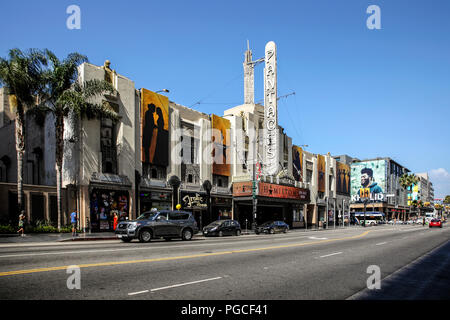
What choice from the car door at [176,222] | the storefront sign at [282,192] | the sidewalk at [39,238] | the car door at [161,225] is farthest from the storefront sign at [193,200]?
the car door at [161,225]

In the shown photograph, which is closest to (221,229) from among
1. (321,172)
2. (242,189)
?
(242,189)

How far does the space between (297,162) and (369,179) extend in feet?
256

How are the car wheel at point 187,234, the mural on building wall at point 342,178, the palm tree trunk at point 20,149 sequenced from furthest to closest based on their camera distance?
1. the mural on building wall at point 342,178
2. the palm tree trunk at point 20,149
3. the car wheel at point 187,234

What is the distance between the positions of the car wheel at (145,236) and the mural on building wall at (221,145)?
19778 millimetres

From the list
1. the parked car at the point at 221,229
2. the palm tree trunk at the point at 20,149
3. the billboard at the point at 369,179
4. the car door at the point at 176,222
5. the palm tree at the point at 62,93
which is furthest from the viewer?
the billboard at the point at 369,179

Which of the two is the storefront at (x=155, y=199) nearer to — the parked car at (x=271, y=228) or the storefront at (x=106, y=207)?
the storefront at (x=106, y=207)

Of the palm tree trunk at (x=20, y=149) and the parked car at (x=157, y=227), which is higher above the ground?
the palm tree trunk at (x=20, y=149)

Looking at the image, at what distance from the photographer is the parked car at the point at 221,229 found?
2831 cm

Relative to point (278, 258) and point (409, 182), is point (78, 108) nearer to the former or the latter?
point (278, 258)

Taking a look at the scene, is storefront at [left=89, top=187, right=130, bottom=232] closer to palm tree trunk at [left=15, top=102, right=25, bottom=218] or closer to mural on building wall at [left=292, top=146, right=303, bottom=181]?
palm tree trunk at [left=15, top=102, right=25, bottom=218]

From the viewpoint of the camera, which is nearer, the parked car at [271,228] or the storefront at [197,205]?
the storefront at [197,205]

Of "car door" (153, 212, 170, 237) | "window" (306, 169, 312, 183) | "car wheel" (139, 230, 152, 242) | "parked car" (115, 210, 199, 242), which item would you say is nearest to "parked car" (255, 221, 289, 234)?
"parked car" (115, 210, 199, 242)

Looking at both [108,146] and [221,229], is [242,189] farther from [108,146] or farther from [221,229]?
[108,146]
